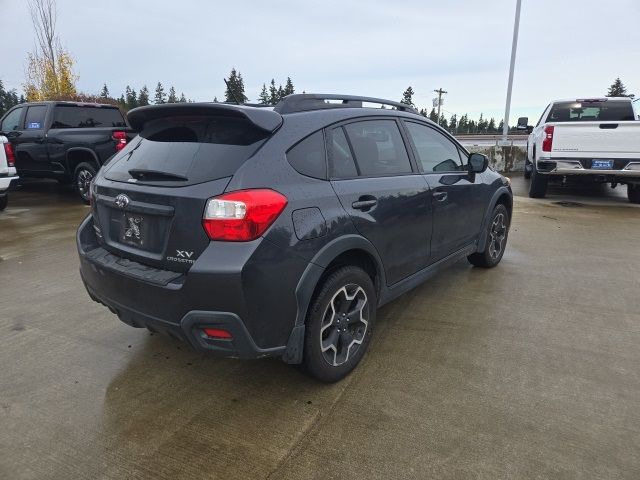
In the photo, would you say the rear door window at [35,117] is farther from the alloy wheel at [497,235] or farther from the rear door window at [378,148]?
the alloy wheel at [497,235]

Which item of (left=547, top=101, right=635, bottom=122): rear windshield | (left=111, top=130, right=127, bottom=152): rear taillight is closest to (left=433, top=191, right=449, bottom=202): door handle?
(left=111, top=130, right=127, bottom=152): rear taillight

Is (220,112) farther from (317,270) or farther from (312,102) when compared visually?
(317,270)

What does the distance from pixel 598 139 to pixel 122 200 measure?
847 centimetres

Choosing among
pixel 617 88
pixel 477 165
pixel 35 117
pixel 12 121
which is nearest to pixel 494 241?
pixel 477 165

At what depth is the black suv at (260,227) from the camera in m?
2.20

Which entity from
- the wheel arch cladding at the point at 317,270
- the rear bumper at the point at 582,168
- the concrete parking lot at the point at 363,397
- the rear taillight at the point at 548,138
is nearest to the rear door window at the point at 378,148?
the wheel arch cladding at the point at 317,270

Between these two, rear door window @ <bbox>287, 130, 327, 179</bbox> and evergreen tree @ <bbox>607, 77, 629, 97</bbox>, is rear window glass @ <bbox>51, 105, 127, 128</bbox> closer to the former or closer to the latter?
rear door window @ <bbox>287, 130, 327, 179</bbox>

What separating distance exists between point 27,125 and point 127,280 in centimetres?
870

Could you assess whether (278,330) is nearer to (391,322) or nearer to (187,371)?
(187,371)

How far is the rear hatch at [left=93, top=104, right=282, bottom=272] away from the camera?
7.43 ft

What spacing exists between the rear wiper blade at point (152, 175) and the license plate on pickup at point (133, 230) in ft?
0.72

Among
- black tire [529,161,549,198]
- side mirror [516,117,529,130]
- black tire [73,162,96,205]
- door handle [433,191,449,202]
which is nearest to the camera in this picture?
door handle [433,191,449,202]

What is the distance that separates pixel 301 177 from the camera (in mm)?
2453

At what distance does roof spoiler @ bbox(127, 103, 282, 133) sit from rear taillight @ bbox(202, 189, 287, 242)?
17.2 inches
